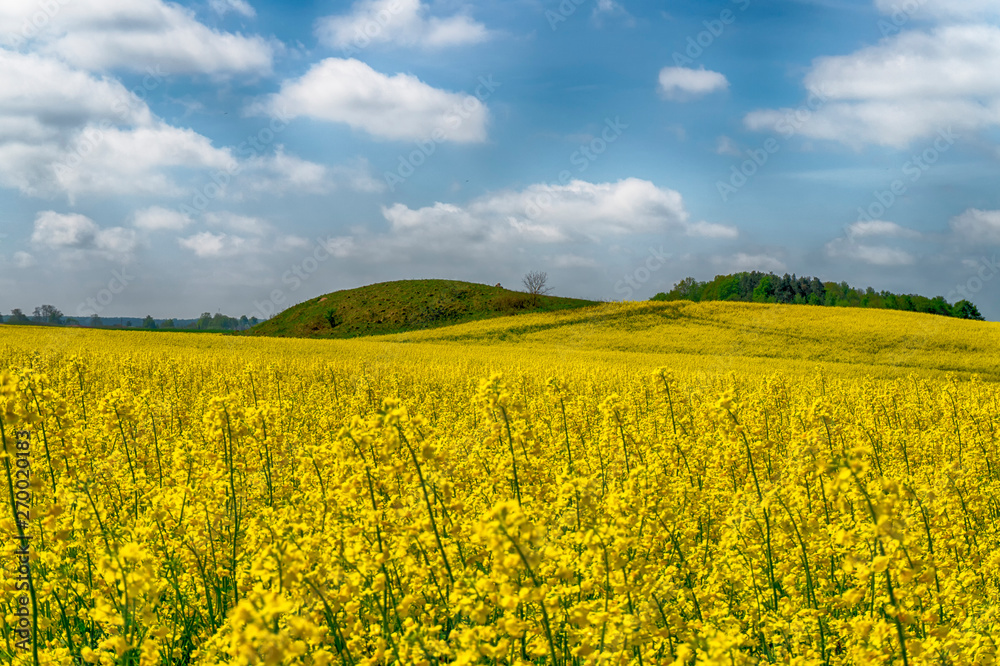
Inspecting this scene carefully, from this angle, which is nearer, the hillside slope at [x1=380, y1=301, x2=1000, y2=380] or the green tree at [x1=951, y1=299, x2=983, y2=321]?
the hillside slope at [x1=380, y1=301, x2=1000, y2=380]

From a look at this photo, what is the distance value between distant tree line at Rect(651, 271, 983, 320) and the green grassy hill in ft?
118

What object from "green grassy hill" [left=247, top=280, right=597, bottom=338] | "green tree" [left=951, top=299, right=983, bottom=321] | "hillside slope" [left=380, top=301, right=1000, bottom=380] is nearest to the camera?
"hillside slope" [left=380, top=301, right=1000, bottom=380]

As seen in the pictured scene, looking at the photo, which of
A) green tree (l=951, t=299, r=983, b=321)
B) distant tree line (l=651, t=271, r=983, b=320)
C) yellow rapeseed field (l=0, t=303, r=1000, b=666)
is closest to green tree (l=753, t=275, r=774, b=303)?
A: distant tree line (l=651, t=271, r=983, b=320)

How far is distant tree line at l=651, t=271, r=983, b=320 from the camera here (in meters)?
79.1

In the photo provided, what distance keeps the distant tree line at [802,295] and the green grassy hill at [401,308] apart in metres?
36.1

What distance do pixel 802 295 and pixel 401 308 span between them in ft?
192

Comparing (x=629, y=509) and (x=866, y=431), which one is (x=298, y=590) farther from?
(x=866, y=431)

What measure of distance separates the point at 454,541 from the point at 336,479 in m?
1.25

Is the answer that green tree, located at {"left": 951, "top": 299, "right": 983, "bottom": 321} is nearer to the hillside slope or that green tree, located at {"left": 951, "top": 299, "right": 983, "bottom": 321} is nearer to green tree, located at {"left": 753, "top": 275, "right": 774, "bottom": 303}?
green tree, located at {"left": 753, "top": 275, "right": 774, "bottom": 303}

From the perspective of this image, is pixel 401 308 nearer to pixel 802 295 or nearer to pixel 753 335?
pixel 753 335

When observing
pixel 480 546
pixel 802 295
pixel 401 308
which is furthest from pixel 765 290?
pixel 480 546

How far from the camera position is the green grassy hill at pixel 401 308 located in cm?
5800

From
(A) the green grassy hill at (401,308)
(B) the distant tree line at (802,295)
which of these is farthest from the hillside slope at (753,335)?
(B) the distant tree line at (802,295)

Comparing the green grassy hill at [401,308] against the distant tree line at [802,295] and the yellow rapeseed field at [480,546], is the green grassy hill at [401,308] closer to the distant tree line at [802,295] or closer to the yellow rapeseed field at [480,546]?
the distant tree line at [802,295]
